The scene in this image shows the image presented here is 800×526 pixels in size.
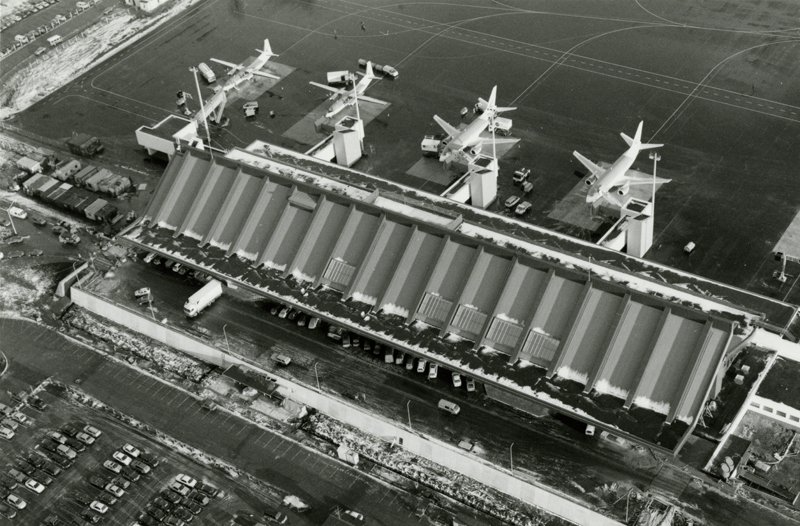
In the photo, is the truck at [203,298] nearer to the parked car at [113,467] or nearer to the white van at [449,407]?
the parked car at [113,467]

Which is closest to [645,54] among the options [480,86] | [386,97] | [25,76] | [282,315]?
[480,86]

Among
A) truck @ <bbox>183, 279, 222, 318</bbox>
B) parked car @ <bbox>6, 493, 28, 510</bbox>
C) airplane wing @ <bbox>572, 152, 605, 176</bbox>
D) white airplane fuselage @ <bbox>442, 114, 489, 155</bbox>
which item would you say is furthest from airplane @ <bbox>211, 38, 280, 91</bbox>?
parked car @ <bbox>6, 493, 28, 510</bbox>

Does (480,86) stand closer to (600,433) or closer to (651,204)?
(651,204)

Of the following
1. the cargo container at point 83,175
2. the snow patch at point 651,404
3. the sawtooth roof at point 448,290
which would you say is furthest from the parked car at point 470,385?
the cargo container at point 83,175

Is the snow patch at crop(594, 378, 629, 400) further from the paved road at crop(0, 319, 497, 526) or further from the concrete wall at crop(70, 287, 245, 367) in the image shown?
the concrete wall at crop(70, 287, 245, 367)

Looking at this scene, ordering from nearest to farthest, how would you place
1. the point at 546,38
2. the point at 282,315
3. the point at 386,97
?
the point at 282,315
the point at 386,97
the point at 546,38

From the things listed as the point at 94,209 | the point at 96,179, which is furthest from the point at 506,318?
the point at 96,179
